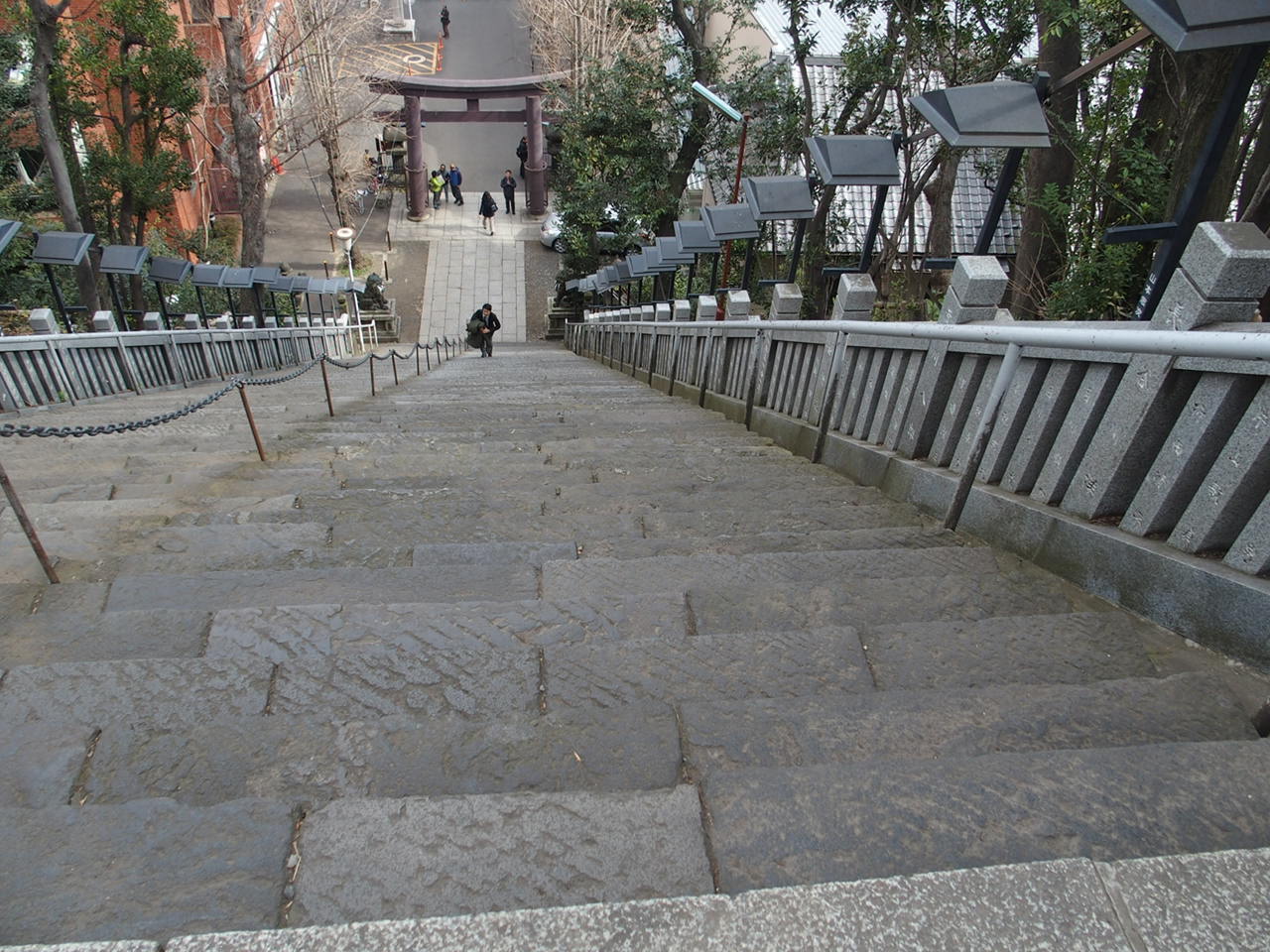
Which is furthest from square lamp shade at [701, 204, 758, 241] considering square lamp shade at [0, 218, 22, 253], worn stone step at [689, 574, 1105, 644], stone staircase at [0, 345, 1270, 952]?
square lamp shade at [0, 218, 22, 253]

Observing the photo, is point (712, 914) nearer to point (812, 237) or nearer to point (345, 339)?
point (812, 237)

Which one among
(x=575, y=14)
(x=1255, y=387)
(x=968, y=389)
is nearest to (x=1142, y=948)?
(x=1255, y=387)

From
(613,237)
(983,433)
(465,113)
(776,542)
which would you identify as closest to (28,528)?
(776,542)

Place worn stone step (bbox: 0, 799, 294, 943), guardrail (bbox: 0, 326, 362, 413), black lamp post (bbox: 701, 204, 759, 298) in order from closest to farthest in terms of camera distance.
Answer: worn stone step (bbox: 0, 799, 294, 943) → guardrail (bbox: 0, 326, 362, 413) → black lamp post (bbox: 701, 204, 759, 298)

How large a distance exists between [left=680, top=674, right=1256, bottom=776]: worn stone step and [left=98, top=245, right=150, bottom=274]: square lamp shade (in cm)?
1265

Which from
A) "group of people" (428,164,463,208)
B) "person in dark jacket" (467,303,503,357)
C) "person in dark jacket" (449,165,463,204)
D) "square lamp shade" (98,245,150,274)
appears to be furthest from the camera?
"person in dark jacket" (449,165,463,204)

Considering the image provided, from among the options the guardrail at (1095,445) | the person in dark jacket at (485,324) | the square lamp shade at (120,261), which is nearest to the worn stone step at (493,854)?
the guardrail at (1095,445)

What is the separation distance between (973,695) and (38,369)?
9.97 m

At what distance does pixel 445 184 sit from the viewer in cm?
3484

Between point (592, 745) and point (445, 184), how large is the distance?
3776 cm

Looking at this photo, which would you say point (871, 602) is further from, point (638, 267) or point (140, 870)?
point (638, 267)

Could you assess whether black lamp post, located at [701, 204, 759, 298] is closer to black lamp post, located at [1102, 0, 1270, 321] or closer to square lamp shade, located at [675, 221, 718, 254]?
square lamp shade, located at [675, 221, 718, 254]

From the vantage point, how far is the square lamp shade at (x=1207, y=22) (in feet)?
7.18

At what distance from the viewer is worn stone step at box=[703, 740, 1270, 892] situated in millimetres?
1241
